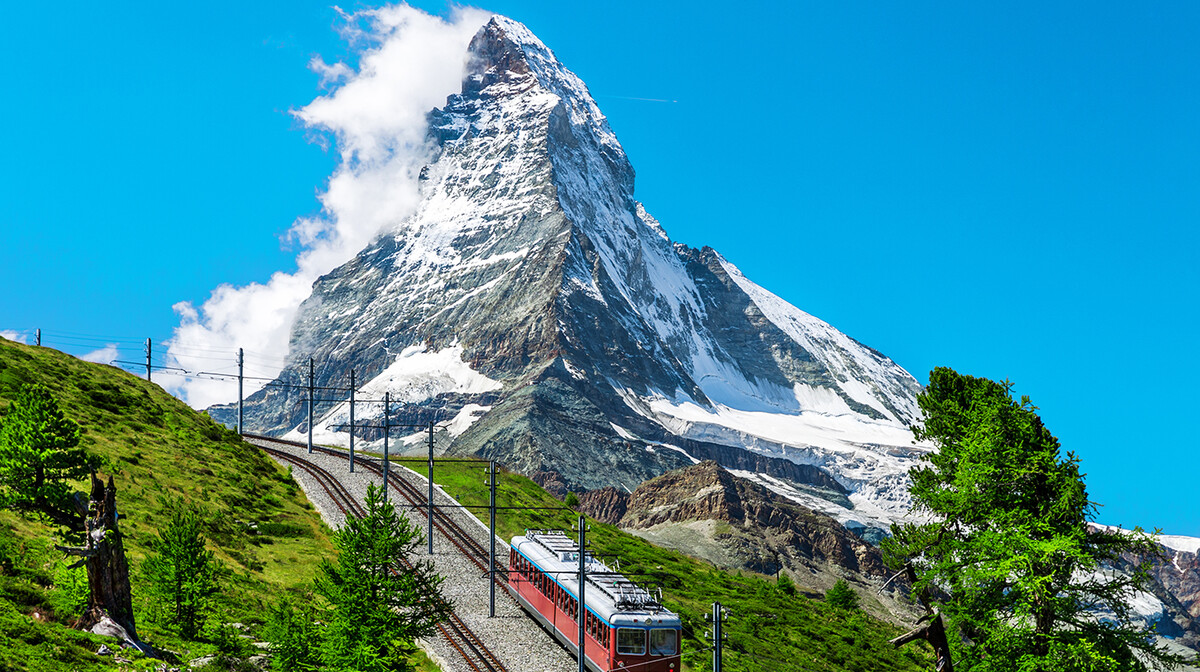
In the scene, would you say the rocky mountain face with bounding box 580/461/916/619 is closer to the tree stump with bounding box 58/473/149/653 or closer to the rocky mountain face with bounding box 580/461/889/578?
the rocky mountain face with bounding box 580/461/889/578

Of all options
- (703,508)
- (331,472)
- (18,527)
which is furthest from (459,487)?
(703,508)

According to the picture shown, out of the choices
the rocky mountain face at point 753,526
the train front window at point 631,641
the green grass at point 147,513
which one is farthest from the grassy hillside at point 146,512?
the rocky mountain face at point 753,526

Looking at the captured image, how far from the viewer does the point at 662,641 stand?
3909 cm

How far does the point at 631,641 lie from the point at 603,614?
1604 mm

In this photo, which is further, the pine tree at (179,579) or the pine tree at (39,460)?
the pine tree at (39,460)

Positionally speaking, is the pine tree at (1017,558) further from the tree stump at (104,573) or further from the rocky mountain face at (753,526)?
Answer: the rocky mountain face at (753,526)

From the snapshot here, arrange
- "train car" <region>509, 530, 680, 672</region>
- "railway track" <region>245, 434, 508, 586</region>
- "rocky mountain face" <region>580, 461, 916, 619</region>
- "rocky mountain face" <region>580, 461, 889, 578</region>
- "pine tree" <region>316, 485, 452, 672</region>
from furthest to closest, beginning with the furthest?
1. "rocky mountain face" <region>580, 461, 889, 578</region>
2. "rocky mountain face" <region>580, 461, 916, 619</region>
3. "railway track" <region>245, 434, 508, 586</region>
4. "train car" <region>509, 530, 680, 672</region>
5. "pine tree" <region>316, 485, 452, 672</region>

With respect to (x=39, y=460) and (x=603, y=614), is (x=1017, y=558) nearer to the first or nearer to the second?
(x=603, y=614)

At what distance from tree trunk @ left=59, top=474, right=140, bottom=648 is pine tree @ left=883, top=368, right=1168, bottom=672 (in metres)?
26.3

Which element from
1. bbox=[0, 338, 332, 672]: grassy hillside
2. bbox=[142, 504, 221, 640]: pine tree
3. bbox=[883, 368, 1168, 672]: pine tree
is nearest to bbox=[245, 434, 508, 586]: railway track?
bbox=[0, 338, 332, 672]: grassy hillside

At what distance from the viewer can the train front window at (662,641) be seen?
128 ft

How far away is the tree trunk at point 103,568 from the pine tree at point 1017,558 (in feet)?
86.3

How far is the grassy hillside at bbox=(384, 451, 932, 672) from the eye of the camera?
5956 cm

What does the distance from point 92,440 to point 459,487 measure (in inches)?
1408
